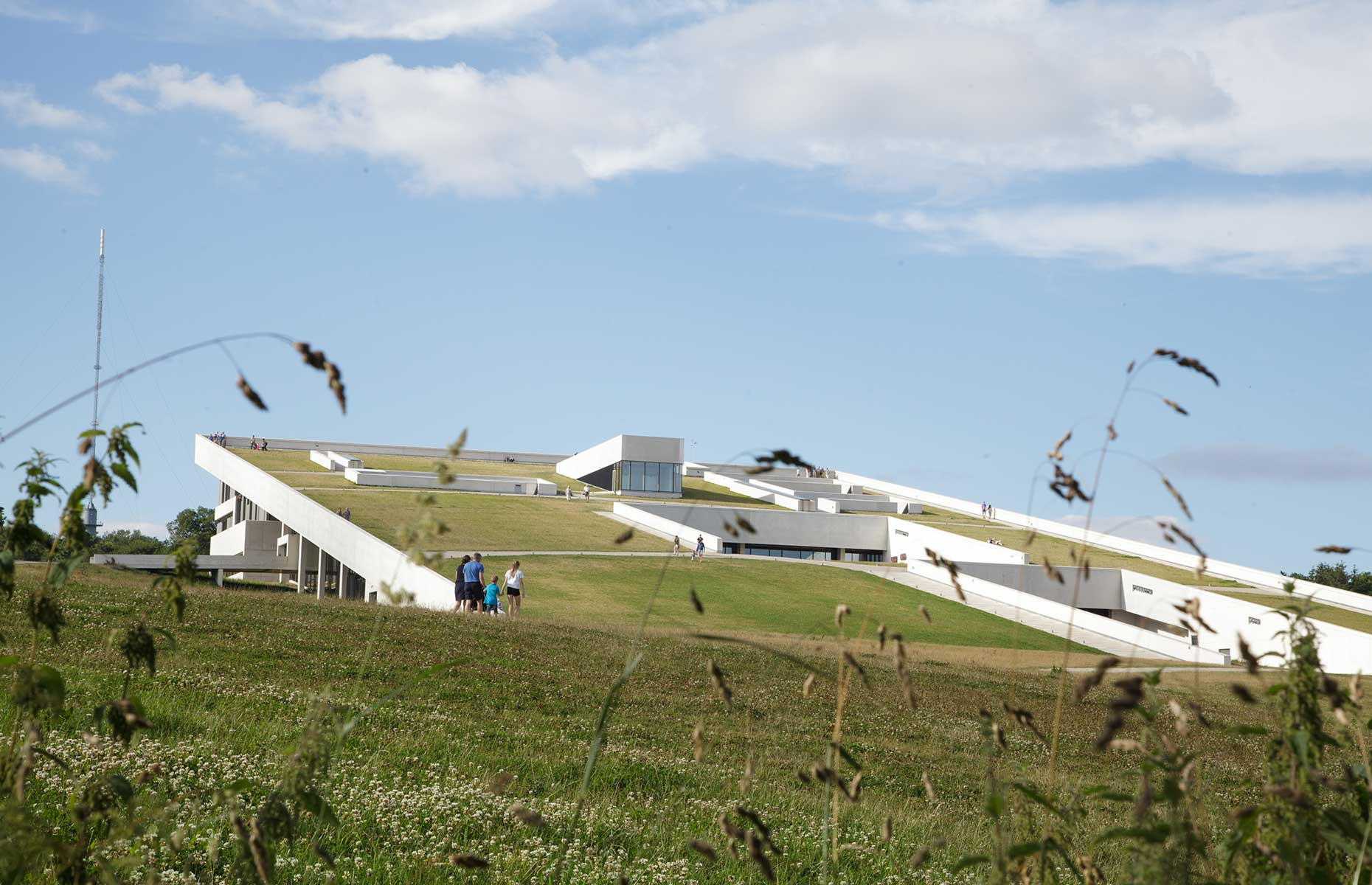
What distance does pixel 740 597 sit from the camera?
111 ft

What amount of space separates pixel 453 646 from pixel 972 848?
982 centimetres

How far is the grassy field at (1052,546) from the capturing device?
4512 cm

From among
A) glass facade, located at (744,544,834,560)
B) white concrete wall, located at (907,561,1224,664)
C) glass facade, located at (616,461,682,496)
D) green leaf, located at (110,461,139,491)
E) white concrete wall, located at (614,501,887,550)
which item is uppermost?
glass facade, located at (616,461,682,496)

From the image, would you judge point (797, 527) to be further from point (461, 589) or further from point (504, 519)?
point (461, 589)

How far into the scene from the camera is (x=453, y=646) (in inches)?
559

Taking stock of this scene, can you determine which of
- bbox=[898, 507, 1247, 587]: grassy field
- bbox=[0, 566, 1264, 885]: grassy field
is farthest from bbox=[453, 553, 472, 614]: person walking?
bbox=[898, 507, 1247, 587]: grassy field

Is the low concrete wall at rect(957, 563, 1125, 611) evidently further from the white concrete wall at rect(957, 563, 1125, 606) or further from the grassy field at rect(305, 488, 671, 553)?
the grassy field at rect(305, 488, 671, 553)

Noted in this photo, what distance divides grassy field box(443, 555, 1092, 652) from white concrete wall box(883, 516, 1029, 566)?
22.0 ft

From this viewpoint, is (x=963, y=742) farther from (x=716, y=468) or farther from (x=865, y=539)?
(x=865, y=539)

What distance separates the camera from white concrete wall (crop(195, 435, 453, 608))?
32938 mm

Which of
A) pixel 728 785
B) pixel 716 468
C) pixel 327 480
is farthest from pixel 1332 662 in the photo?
pixel 327 480

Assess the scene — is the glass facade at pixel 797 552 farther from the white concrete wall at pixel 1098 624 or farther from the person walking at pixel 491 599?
the person walking at pixel 491 599

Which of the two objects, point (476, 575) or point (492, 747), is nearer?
point (492, 747)

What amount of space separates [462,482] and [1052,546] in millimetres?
30267
